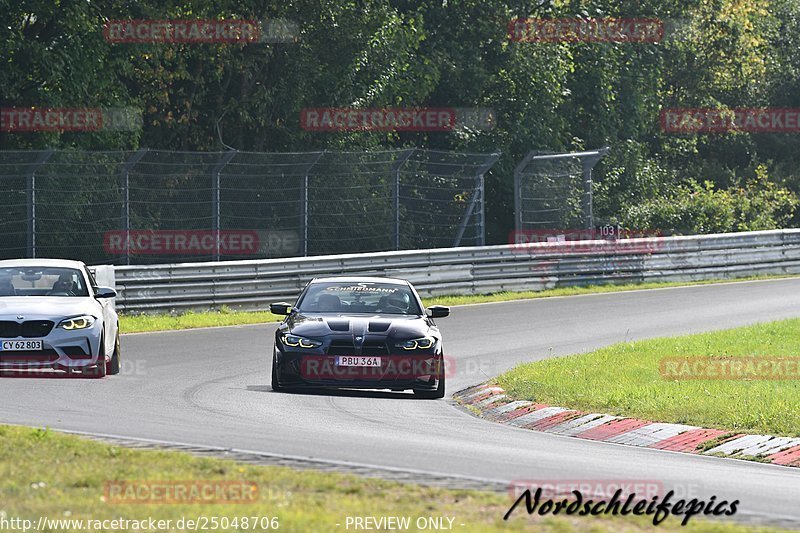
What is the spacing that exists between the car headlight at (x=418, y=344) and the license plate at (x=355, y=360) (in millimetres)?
324

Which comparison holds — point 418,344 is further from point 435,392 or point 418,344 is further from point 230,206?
point 230,206

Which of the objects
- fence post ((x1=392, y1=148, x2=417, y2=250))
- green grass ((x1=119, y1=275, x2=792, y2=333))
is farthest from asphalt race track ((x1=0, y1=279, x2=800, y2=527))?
fence post ((x1=392, y1=148, x2=417, y2=250))

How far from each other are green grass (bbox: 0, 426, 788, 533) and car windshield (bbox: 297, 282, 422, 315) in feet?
20.0

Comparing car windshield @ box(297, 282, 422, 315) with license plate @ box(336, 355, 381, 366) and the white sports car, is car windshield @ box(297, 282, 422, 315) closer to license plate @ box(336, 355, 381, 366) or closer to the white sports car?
license plate @ box(336, 355, 381, 366)

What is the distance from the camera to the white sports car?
1579 centimetres

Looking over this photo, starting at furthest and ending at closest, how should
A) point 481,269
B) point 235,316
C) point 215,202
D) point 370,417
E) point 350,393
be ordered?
point 481,269
point 215,202
point 235,316
point 350,393
point 370,417

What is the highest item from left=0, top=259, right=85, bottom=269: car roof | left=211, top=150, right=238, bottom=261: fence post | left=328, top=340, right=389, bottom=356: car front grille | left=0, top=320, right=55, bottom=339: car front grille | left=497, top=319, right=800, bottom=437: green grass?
left=211, top=150, right=238, bottom=261: fence post

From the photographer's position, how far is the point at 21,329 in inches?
621

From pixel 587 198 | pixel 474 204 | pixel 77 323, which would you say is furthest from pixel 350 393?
pixel 587 198

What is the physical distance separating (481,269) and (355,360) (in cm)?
1424

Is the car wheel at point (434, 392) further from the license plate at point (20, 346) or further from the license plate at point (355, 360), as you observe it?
the license plate at point (20, 346)

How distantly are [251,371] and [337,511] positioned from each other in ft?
31.9

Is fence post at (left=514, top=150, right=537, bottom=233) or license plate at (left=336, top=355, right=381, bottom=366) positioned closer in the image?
license plate at (left=336, top=355, right=381, bottom=366)

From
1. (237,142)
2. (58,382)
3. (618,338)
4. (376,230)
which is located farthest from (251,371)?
(237,142)
